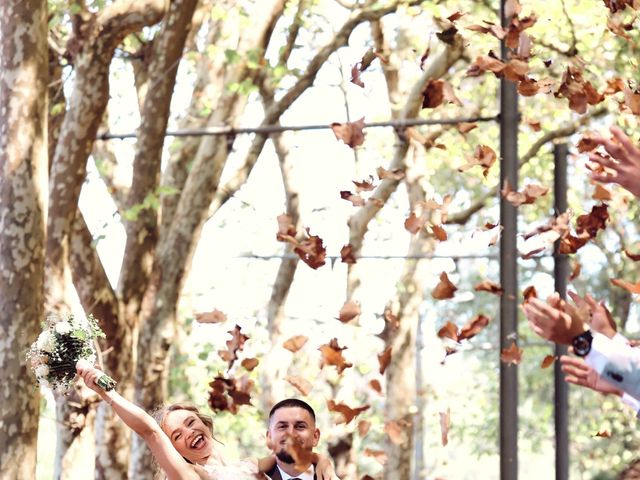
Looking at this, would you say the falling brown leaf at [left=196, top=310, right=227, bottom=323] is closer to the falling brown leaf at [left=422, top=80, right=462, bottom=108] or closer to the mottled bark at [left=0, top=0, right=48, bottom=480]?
the mottled bark at [left=0, top=0, right=48, bottom=480]

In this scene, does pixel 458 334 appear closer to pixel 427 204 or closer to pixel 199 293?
pixel 427 204

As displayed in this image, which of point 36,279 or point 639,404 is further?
point 36,279

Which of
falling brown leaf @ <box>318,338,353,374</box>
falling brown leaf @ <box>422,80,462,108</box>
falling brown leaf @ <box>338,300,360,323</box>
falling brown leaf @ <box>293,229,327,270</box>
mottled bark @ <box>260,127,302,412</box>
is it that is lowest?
falling brown leaf @ <box>318,338,353,374</box>

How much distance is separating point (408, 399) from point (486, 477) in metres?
43.7

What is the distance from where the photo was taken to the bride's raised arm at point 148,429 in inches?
191

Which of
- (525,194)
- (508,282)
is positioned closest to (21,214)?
(525,194)

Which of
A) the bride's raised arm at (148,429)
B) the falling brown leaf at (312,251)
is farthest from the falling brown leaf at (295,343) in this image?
the bride's raised arm at (148,429)

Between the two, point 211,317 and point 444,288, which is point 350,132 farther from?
point 211,317

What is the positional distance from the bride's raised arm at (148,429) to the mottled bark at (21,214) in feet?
6.04

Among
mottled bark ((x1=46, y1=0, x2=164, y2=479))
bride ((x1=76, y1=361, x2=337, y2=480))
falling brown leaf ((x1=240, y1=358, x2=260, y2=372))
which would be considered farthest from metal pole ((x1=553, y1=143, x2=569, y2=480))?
bride ((x1=76, y1=361, x2=337, y2=480))

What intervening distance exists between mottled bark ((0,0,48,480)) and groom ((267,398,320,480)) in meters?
1.75

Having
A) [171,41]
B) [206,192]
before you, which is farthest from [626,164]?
[206,192]

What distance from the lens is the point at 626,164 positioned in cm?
362

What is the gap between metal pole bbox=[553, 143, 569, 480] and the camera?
8.06 m
